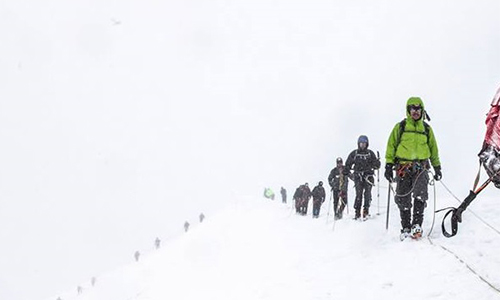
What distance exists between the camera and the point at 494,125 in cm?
545

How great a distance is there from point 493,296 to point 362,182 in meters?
8.20

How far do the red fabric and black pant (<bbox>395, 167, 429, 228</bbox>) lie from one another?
3737mm

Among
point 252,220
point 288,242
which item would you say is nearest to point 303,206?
point 252,220

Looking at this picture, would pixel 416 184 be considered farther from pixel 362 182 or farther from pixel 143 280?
pixel 143 280

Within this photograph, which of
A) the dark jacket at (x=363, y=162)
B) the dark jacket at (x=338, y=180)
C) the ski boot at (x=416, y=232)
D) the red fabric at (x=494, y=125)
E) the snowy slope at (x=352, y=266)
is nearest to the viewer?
the red fabric at (x=494, y=125)

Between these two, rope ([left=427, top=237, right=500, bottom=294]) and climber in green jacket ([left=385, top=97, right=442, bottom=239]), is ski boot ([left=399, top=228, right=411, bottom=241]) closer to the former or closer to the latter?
climber in green jacket ([left=385, top=97, right=442, bottom=239])

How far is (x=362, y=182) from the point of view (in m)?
14.0

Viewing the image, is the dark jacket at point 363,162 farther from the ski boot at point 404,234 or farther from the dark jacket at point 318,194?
the dark jacket at point 318,194

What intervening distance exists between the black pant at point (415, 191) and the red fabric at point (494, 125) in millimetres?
3737

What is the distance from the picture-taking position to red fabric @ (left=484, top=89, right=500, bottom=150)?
17.6 feet

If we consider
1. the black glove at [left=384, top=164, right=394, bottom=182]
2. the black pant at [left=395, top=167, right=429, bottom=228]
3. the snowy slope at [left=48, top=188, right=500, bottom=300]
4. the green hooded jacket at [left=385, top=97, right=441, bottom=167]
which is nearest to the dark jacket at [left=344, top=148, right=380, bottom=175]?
the snowy slope at [left=48, top=188, right=500, bottom=300]

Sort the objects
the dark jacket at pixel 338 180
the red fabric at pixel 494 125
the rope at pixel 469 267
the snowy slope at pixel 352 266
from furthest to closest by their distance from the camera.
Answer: the dark jacket at pixel 338 180 < the snowy slope at pixel 352 266 < the rope at pixel 469 267 < the red fabric at pixel 494 125

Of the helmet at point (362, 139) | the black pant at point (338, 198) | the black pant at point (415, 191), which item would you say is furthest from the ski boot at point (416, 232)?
the black pant at point (338, 198)

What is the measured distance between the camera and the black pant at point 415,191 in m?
9.26
